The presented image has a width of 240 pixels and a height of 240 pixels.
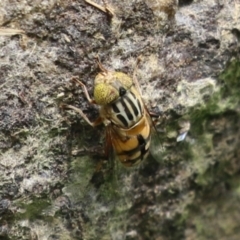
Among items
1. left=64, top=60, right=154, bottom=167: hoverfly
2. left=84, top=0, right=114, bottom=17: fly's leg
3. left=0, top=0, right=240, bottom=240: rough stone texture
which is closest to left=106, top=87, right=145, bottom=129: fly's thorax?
left=64, top=60, right=154, bottom=167: hoverfly

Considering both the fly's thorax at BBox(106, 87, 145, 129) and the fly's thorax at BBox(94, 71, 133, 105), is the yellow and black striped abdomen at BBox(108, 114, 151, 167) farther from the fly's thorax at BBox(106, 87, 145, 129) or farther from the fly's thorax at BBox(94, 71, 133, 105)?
the fly's thorax at BBox(94, 71, 133, 105)

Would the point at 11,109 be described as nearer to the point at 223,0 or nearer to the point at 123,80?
the point at 123,80

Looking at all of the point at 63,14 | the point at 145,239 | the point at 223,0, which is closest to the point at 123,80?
the point at 63,14

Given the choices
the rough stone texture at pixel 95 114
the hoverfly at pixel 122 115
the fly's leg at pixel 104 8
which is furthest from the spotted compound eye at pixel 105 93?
the fly's leg at pixel 104 8

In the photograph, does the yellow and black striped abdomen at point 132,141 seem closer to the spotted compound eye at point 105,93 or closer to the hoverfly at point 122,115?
the hoverfly at point 122,115

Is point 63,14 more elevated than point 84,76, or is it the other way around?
point 63,14

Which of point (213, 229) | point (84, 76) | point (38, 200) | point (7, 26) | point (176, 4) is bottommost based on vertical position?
point (213, 229)

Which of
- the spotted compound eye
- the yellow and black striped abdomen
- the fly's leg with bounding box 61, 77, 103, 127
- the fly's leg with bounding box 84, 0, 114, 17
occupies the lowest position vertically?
the yellow and black striped abdomen
